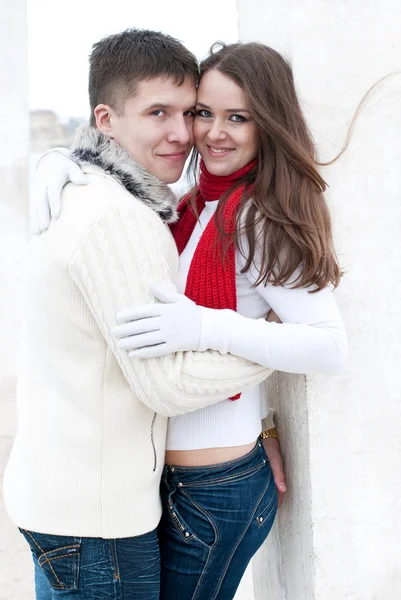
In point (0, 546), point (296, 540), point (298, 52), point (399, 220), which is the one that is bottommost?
point (0, 546)

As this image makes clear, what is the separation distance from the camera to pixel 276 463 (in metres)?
1.58

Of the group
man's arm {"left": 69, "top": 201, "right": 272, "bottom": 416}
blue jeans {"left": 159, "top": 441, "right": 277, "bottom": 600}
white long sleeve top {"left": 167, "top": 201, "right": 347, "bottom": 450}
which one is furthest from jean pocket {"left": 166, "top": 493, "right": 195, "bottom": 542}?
man's arm {"left": 69, "top": 201, "right": 272, "bottom": 416}

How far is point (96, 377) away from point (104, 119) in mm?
578

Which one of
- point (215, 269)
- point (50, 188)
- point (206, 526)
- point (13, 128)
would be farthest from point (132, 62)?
point (13, 128)

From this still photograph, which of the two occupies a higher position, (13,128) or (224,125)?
(224,125)

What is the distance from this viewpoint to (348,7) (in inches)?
56.0

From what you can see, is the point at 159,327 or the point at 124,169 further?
the point at 124,169

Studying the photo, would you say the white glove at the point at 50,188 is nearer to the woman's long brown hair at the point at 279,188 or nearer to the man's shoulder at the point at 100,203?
the man's shoulder at the point at 100,203

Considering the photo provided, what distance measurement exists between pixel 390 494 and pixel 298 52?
983mm

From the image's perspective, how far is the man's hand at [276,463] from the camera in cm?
155

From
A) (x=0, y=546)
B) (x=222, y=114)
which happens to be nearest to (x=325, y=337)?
(x=222, y=114)

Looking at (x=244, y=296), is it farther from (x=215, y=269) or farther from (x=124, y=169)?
(x=124, y=169)

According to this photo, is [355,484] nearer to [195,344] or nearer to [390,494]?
[390,494]

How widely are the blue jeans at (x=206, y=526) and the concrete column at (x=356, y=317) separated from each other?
0.62 feet
